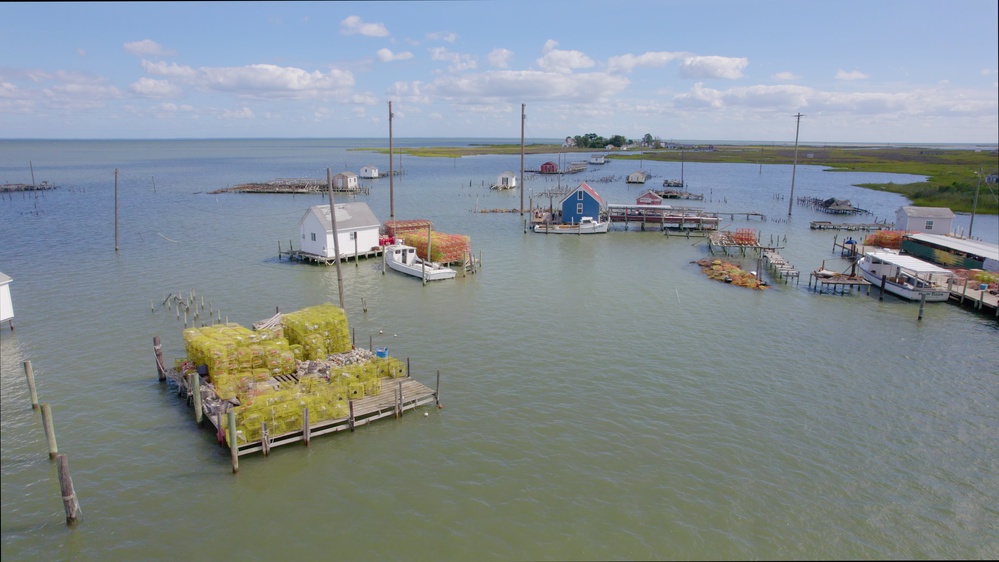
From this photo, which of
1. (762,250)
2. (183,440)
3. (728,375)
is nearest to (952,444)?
(728,375)

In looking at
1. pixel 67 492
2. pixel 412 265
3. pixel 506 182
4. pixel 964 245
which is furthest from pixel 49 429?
pixel 506 182

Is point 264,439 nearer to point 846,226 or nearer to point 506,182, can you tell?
point 846,226

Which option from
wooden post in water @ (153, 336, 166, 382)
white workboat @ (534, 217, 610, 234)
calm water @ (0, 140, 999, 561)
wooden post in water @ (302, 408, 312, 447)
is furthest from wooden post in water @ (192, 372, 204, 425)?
white workboat @ (534, 217, 610, 234)

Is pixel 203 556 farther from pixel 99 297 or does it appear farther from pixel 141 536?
pixel 99 297

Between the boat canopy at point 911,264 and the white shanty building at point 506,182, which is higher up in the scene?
the white shanty building at point 506,182

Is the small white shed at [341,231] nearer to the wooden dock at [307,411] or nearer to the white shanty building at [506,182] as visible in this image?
the wooden dock at [307,411]

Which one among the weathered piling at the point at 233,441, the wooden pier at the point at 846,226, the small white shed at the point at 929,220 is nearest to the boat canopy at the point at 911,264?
the small white shed at the point at 929,220
